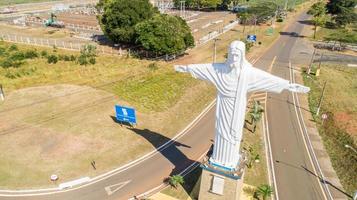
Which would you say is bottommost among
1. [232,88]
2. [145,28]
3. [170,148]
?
[170,148]

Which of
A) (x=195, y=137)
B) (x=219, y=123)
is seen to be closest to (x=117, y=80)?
(x=195, y=137)

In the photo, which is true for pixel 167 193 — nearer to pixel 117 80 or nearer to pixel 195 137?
pixel 195 137

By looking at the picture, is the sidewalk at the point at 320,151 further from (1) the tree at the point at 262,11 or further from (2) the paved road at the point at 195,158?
(1) the tree at the point at 262,11

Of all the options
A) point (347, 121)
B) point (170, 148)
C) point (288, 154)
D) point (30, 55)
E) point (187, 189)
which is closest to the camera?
point (187, 189)

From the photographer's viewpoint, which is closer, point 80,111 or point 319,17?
point 80,111

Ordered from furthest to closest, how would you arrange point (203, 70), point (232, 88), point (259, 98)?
point (259, 98) → point (203, 70) → point (232, 88)

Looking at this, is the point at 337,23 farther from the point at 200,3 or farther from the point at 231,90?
the point at 231,90

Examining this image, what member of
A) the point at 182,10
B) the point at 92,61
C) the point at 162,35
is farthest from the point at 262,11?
the point at 92,61
